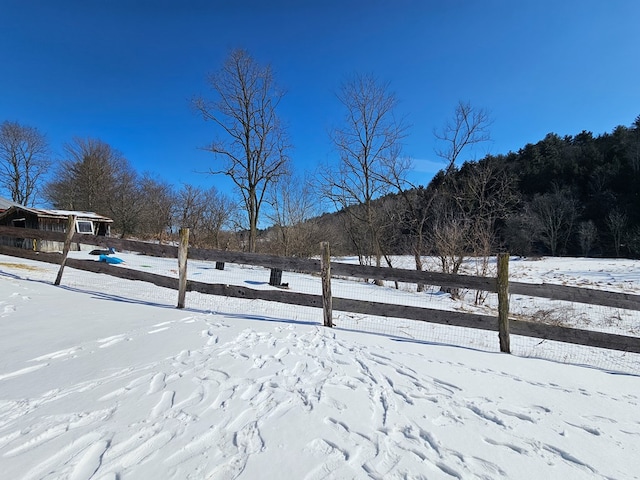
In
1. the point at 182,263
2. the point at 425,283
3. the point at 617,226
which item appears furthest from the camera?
the point at 617,226

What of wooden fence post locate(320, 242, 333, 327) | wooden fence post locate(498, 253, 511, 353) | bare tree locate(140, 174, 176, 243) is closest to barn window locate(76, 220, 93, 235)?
bare tree locate(140, 174, 176, 243)

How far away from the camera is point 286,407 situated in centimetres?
259

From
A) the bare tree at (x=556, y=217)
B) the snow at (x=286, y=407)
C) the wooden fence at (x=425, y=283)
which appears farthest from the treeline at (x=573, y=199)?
the snow at (x=286, y=407)

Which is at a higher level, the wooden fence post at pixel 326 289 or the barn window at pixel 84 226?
the barn window at pixel 84 226

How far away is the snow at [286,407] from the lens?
1.94m

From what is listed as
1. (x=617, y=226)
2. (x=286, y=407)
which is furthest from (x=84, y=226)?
(x=617, y=226)

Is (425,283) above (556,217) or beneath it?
beneath

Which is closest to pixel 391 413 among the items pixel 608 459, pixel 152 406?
pixel 608 459

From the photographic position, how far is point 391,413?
103 inches

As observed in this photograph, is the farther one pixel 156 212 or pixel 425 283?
pixel 156 212

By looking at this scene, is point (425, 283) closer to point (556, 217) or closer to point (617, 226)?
point (617, 226)

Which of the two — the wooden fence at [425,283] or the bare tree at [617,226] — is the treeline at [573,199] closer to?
the bare tree at [617,226]

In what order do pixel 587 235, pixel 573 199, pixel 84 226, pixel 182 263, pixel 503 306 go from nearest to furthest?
pixel 503 306, pixel 182 263, pixel 84 226, pixel 587 235, pixel 573 199

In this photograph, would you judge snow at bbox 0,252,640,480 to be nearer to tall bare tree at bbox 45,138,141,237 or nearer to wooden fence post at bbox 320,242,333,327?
wooden fence post at bbox 320,242,333,327
